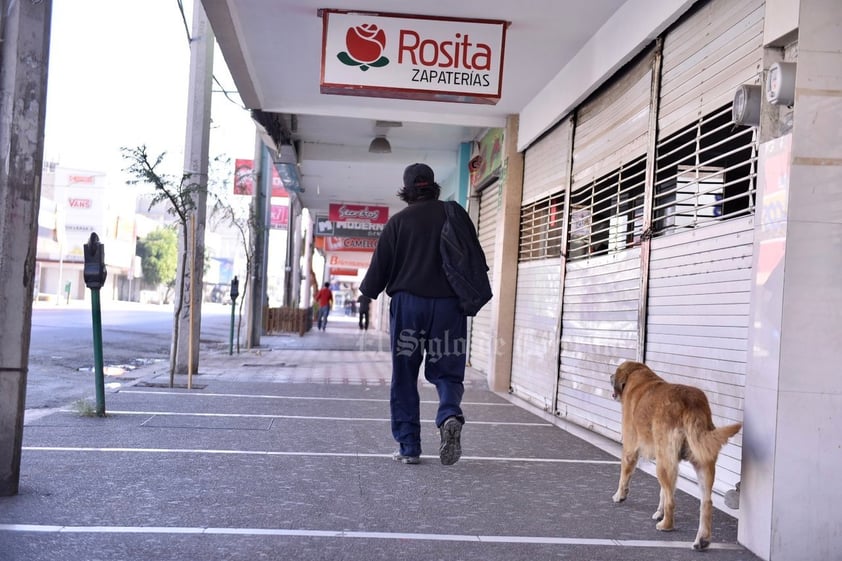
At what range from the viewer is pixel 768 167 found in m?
3.91

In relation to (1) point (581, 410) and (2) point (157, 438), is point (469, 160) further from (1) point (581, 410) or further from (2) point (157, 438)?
(2) point (157, 438)

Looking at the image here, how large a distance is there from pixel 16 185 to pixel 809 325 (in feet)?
12.7

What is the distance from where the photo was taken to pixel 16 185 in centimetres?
427

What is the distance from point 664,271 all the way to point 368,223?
2092 cm

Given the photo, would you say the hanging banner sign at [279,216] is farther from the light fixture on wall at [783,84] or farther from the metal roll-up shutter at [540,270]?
the light fixture on wall at [783,84]

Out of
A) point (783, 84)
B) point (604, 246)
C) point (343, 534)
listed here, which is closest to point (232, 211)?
point (604, 246)

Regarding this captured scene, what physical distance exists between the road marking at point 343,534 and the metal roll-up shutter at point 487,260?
9019 millimetres

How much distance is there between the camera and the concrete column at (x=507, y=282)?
1138 cm

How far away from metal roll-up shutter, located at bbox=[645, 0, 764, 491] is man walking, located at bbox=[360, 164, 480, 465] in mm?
1601

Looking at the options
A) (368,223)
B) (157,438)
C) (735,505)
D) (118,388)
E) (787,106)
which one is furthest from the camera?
(368,223)

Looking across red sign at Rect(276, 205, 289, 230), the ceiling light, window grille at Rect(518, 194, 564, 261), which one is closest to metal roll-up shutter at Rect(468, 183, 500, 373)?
window grille at Rect(518, 194, 564, 261)

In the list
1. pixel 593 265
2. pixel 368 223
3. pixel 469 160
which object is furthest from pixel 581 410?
pixel 368 223

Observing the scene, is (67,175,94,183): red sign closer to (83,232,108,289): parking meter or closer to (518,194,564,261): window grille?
(518,194,564,261): window grille

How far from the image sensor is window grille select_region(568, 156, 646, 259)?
7.22m
